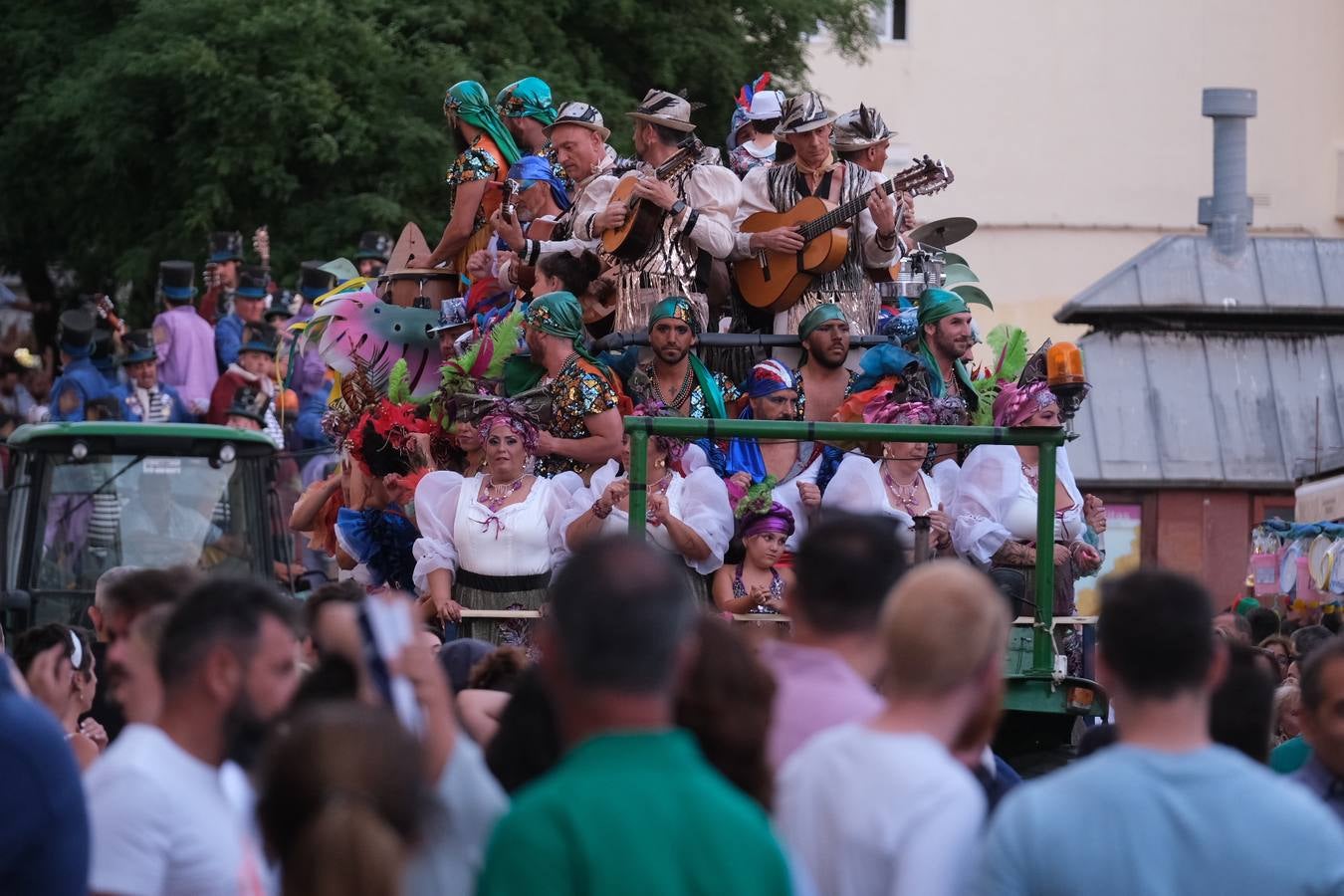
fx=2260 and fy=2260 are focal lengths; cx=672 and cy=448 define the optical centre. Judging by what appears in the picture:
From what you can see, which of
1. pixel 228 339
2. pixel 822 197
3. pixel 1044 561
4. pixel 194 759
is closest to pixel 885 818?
pixel 194 759

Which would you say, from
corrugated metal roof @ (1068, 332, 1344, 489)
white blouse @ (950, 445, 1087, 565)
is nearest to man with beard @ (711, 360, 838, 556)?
white blouse @ (950, 445, 1087, 565)

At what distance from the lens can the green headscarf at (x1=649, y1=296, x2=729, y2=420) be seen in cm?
908

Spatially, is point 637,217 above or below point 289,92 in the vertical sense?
below

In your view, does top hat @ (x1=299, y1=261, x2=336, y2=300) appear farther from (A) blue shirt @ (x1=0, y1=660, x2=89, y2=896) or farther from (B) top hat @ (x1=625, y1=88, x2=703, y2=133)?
(A) blue shirt @ (x1=0, y1=660, x2=89, y2=896)

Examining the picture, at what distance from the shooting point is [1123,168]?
31.8 m

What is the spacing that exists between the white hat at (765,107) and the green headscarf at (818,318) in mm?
2285

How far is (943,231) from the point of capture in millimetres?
10930

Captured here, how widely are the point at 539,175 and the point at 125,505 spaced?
12.1ft

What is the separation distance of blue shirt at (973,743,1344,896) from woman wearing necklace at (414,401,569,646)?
5104mm

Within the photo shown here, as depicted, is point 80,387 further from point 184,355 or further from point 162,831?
point 162,831

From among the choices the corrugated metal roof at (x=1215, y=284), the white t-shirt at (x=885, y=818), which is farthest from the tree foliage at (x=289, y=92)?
the white t-shirt at (x=885, y=818)

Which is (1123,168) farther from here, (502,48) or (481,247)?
(481,247)

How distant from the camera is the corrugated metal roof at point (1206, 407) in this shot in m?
23.6

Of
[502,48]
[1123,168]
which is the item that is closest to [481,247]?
[502,48]
